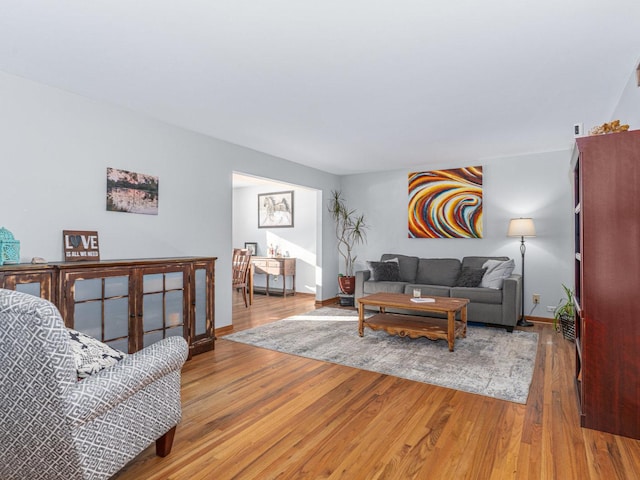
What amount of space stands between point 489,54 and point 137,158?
3190mm

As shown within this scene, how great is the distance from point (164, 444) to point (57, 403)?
79cm

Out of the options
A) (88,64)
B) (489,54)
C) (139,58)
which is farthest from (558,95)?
(88,64)

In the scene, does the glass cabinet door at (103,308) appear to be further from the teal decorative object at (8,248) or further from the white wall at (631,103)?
the white wall at (631,103)

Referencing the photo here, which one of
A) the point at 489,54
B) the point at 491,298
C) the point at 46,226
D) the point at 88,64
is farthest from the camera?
the point at 491,298

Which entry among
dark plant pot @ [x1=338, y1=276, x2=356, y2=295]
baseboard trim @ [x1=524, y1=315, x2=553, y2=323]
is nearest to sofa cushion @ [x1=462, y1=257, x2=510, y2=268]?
baseboard trim @ [x1=524, y1=315, x2=553, y2=323]

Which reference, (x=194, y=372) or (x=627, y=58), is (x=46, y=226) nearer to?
(x=194, y=372)

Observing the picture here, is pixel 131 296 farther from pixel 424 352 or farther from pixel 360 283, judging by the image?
pixel 360 283

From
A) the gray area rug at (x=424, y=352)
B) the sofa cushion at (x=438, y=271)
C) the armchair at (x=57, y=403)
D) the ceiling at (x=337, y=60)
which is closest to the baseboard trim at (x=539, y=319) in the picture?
the gray area rug at (x=424, y=352)

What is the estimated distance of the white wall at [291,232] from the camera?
7559mm

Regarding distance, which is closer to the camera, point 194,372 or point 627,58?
point 627,58

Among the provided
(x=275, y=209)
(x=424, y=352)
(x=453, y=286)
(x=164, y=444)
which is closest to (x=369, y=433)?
(x=164, y=444)

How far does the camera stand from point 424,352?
3.74 m

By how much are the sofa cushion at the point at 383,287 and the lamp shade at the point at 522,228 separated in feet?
5.37

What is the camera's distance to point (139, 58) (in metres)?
2.55
